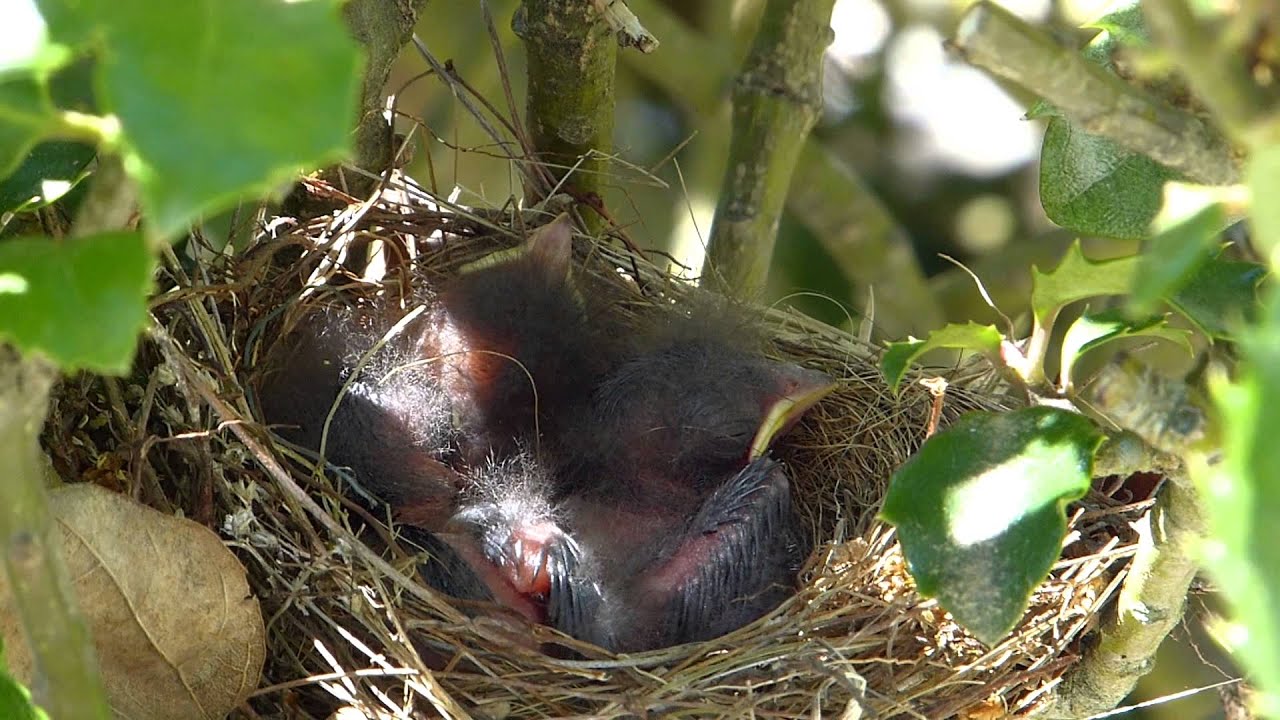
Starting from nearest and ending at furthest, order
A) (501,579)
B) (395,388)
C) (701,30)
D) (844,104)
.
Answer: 1. (501,579)
2. (395,388)
3. (701,30)
4. (844,104)

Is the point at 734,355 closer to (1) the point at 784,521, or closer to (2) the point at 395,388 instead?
(1) the point at 784,521

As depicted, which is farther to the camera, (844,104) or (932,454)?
(844,104)

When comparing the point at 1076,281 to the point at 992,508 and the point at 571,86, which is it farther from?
the point at 571,86

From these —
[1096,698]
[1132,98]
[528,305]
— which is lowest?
[1096,698]

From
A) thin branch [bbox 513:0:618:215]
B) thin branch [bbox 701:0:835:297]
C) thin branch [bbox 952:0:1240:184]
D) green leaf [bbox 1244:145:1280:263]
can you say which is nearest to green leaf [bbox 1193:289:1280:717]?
green leaf [bbox 1244:145:1280:263]

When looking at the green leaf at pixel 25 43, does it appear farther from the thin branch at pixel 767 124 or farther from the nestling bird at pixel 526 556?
the thin branch at pixel 767 124

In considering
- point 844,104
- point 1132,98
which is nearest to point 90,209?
point 1132,98
